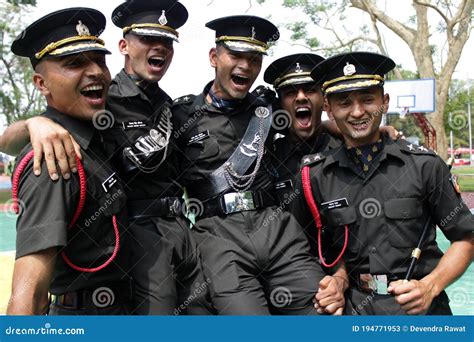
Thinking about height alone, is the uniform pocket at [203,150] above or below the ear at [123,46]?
below

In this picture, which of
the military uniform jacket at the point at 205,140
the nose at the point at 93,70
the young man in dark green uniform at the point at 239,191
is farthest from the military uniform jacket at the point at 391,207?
the nose at the point at 93,70

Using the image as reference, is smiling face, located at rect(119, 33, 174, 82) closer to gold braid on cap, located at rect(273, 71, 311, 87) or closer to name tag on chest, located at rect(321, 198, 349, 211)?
gold braid on cap, located at rect(273, 71, 311, 87)

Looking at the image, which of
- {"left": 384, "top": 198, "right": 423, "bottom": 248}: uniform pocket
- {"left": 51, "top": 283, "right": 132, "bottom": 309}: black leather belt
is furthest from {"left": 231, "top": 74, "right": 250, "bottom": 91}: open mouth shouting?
{"left": 51, "top": 283, "right": 132, "bottom": 309}: black leather belt

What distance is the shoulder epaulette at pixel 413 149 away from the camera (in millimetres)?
2877

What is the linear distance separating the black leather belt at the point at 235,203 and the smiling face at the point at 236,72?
0.63 meters

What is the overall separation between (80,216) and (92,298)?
405mm

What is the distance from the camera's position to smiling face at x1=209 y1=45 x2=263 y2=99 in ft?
11.0

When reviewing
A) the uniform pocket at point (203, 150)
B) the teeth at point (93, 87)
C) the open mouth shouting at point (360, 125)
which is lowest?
the uniform pocket at point (203, 150)

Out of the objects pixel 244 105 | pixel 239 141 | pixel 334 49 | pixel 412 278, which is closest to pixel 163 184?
pixel 239 141

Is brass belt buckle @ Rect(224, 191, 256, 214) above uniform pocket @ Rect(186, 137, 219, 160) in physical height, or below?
below

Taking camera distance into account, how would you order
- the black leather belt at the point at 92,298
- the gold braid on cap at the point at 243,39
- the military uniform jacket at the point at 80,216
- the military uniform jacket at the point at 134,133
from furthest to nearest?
the gold braid on cap at the point at 243,39, the military uniform jacket at the point at 134,133, the black leather belt at the point at 92,298, the military uniform jacket at the point at 80,216

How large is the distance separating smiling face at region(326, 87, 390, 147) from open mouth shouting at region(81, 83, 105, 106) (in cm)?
123

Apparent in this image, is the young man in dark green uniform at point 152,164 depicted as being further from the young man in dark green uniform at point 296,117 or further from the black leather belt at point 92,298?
the young man in dark green uniform at point 296,117

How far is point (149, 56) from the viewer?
320 cm
